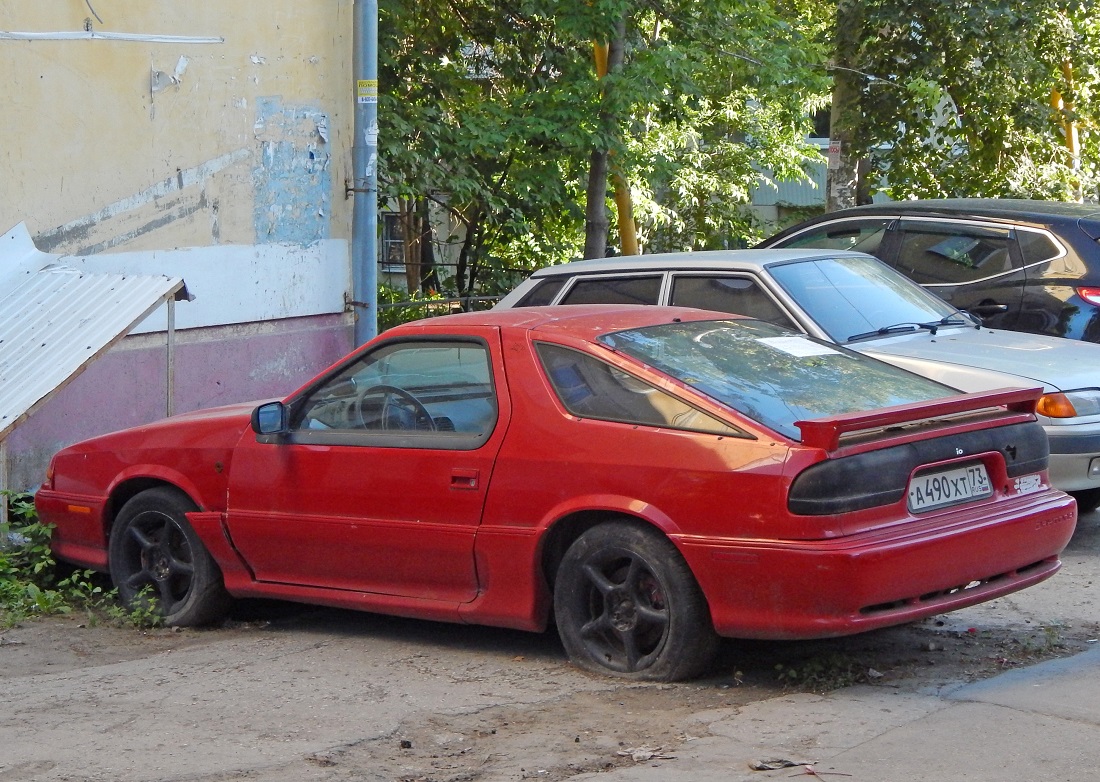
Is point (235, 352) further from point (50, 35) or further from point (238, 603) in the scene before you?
point (238, 603)

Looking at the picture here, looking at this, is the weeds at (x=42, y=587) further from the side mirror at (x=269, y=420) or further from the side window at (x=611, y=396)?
the side window at (x=611, y=396)

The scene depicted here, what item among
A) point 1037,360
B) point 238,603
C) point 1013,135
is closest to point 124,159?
point 238,603

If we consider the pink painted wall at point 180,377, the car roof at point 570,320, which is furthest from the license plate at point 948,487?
the pink painted wall at point 180,377

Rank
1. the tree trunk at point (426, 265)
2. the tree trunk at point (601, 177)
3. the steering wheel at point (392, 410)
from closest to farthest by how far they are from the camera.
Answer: the steering wheel at point (392, 410) < the tree trunk at point (601, 177) < the tree trunk at point (426, 265)

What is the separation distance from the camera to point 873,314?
27.0 feet

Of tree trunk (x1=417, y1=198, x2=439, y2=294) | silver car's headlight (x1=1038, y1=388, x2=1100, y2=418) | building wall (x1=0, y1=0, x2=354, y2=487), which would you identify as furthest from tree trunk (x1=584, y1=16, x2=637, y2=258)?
silver car's headlight (x1=1038, y1=388, x2=1100, y2=418)

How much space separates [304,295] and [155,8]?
247 centimetres

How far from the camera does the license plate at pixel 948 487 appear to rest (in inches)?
201

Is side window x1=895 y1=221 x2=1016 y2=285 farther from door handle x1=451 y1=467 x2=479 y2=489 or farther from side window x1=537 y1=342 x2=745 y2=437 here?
door handle x1=451 y1=467 x2=479 y2=489

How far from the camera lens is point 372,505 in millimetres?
5941

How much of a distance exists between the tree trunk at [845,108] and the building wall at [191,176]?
764 centimetres

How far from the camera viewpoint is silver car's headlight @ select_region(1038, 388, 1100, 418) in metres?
7.45

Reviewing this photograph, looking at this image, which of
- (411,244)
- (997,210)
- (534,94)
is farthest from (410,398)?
(411,244)

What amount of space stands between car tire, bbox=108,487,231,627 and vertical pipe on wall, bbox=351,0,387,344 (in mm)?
4964
